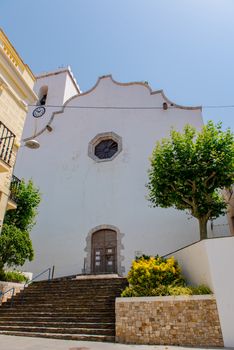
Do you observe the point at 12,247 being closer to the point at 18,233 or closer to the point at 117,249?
the point at 18,233

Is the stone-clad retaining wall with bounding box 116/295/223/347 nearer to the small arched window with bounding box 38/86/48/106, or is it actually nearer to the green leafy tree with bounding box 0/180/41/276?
the green leafy tree with bounding box 0/180/41/276

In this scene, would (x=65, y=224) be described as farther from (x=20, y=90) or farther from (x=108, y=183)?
(x=20, y=90)

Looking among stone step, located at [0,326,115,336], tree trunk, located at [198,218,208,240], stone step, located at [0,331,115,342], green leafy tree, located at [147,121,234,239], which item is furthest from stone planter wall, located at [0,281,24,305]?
tree trunk, located at [198,218,208,240]

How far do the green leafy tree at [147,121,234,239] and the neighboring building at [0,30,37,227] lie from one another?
492 centimetres

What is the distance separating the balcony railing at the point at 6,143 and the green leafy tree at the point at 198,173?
5.00 metres

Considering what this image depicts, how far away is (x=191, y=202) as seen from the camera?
9203mm

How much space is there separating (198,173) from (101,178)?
6.53 m

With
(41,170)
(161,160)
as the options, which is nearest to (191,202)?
(161,160)

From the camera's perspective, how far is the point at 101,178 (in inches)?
566

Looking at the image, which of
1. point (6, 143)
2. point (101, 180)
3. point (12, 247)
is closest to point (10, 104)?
point (6, 143)

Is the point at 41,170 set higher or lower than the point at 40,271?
higher

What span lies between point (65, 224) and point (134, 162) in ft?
16.0

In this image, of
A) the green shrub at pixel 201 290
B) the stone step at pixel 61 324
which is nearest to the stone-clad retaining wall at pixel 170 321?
the green shrub at pixel 201 290

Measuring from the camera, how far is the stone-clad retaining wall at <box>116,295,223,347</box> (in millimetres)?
5547
